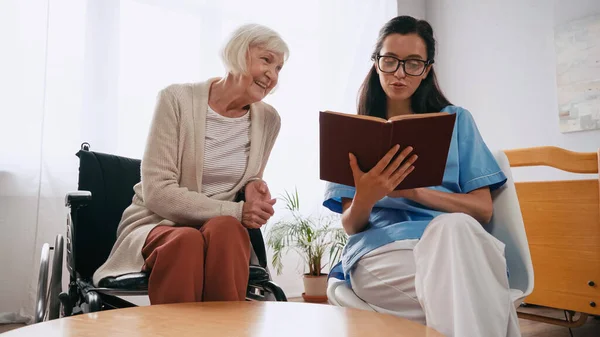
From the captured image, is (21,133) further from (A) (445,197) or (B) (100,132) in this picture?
(A) (445,197)

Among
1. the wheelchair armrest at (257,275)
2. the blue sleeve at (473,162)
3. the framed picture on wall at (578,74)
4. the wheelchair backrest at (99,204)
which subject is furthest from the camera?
the framed picture on wall at (578,74)

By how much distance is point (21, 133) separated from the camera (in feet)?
8.43

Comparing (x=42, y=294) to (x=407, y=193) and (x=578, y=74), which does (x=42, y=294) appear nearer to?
(x=407, y=193)

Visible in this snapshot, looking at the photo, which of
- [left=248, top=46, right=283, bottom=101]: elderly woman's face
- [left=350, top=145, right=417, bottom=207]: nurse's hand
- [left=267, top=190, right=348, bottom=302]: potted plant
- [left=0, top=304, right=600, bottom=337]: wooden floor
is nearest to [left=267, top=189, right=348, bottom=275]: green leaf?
[left=267, top=190, right=348, bottom=302]: potted plant

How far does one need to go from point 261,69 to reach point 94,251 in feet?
2.70

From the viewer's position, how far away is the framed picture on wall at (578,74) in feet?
9.62

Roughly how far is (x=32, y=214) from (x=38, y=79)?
27.4 inches

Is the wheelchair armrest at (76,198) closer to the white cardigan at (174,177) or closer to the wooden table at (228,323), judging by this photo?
the white cardigan at (174,177)

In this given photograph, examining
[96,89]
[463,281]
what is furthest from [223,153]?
[96,89]

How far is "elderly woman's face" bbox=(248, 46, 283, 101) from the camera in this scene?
59.9 inches

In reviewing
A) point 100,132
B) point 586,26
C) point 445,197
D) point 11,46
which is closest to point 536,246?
point 445,197

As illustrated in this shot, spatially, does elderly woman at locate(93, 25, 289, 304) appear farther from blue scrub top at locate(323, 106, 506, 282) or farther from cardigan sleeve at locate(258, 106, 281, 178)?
blue scrub top at locate(323, 106, 506, 282)

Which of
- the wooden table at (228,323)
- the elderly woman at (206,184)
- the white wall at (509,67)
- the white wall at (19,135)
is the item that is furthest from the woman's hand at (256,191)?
the white wall at (509,67)

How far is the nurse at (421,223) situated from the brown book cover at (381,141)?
0.07ft
